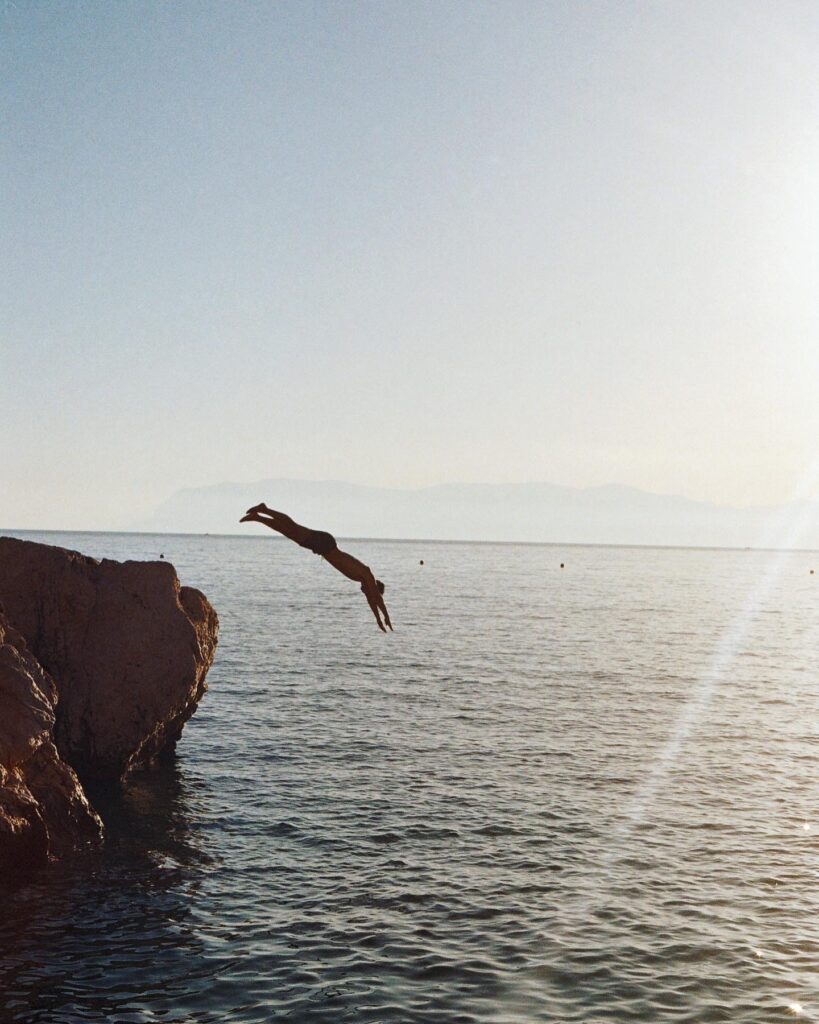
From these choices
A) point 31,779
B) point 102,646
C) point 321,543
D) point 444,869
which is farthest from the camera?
point 102,646

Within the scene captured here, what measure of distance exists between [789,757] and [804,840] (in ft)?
32.9

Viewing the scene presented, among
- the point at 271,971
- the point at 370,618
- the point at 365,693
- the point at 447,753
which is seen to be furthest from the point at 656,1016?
the point at 370,618

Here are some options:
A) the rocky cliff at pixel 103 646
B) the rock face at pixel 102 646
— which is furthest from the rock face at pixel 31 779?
the rock face at pixel 102 646

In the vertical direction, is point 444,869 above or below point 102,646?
below

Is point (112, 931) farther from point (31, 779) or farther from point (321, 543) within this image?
point (321, 543)

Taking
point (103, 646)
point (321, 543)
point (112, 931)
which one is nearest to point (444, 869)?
point (112, 931)

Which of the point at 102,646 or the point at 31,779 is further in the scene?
the point at 102,646

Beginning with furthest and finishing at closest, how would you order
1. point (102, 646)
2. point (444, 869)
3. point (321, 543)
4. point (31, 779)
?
point (102, 646) → point (31, 779) → point (444, 869) → point (321, 543)

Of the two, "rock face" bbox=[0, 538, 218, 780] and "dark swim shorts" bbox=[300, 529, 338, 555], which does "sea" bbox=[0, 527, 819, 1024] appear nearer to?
"rock face" bbox=[0, 538, 218, 780]

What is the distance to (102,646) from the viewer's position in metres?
27.1

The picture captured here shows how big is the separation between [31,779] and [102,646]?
19.3ft

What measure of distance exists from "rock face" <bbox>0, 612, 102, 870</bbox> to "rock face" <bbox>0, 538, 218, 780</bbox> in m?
3.05

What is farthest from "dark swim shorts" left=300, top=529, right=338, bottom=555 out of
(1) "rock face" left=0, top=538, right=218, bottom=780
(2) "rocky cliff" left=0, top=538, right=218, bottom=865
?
(1) "rock face" left=0, top=538, right=218, bottom=780

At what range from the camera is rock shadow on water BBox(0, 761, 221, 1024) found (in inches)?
600
